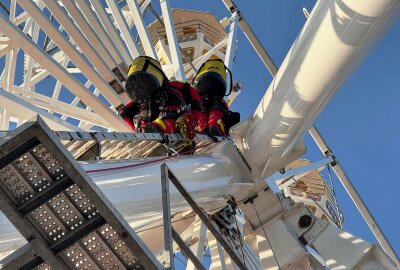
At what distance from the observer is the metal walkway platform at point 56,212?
13.4ft

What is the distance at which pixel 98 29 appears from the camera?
489 inches

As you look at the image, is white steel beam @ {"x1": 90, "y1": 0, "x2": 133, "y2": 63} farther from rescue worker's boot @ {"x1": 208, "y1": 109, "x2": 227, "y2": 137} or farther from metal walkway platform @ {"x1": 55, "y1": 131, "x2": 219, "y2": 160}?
metal walkway platform @ {"x1": 55, "y1": 131, "x2": 219, "y2": 160}

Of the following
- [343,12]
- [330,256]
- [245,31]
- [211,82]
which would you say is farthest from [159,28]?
[343,12]

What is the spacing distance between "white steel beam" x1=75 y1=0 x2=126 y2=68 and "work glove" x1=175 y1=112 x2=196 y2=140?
3309 mm

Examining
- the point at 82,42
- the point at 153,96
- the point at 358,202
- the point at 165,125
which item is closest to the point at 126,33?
the point at 82,42

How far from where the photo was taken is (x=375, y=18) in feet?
21.1

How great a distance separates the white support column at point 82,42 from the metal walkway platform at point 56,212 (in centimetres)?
637

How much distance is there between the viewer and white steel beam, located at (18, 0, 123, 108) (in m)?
9.50

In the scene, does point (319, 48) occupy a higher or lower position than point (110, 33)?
lower

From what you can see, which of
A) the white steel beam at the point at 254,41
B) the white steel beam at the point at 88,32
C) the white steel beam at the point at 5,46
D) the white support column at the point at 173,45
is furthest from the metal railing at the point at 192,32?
the white steel beam at the point at 88,32

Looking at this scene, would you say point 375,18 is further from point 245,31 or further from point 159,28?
point 159,28

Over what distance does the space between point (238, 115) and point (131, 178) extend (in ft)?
14.1

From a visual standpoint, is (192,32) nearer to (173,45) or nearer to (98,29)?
(173,45)

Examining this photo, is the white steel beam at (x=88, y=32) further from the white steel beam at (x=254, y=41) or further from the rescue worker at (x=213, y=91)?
the white steel beam at (x=254, y=41)
